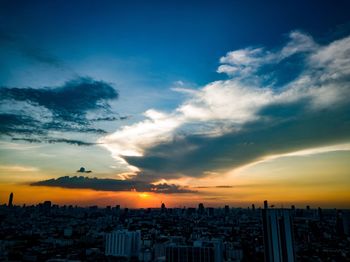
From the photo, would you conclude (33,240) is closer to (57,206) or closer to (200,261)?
(200,261)

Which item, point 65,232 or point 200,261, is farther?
point 65,232

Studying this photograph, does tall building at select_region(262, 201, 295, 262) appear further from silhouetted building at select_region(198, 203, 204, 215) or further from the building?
silhouetted building at select_region(198, 203, 204, 215)

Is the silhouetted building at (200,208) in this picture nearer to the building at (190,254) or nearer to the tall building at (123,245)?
the tall building at (123,245)

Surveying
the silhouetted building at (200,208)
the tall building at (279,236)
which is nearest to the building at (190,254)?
the tall building at (279,236)

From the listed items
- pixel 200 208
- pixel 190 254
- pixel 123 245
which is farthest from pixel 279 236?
pixel 200 208

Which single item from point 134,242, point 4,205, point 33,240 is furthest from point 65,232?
point 4,205

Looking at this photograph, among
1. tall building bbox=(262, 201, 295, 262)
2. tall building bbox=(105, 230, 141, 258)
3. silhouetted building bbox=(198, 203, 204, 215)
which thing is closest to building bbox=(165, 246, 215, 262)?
tall building bbox=(262, 201, 295, 262)

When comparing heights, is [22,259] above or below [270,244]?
below
